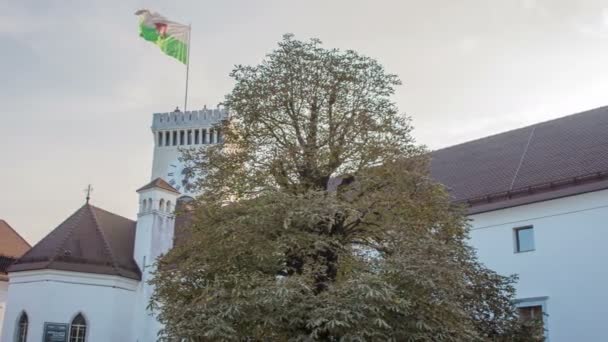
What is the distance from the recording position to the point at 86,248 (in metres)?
34.8

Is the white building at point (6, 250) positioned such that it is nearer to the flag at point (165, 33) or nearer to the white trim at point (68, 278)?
the white trim at point (68, 278)

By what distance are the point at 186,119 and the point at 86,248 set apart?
18.9m

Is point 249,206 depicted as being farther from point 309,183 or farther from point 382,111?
point 382,111

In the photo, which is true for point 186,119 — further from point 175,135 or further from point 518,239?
point 518,239

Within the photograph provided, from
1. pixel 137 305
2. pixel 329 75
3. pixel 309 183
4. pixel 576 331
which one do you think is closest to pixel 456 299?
pixel 309 183

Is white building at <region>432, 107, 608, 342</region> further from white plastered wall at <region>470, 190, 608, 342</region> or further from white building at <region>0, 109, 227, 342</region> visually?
white building at <region>0, 109, 227, 342</region>

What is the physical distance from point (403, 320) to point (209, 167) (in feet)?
21.2

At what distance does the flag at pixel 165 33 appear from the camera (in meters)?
49.8

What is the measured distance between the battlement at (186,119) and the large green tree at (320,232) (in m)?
32.7

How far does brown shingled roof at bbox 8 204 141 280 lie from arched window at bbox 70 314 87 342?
2.29m

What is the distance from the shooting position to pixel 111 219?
38.6m

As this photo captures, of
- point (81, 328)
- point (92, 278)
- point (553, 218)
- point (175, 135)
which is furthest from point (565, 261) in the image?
point (175, 135)

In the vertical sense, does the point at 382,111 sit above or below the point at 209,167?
above

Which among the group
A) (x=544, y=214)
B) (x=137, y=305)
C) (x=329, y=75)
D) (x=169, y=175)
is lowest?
(x=137, y=305)
